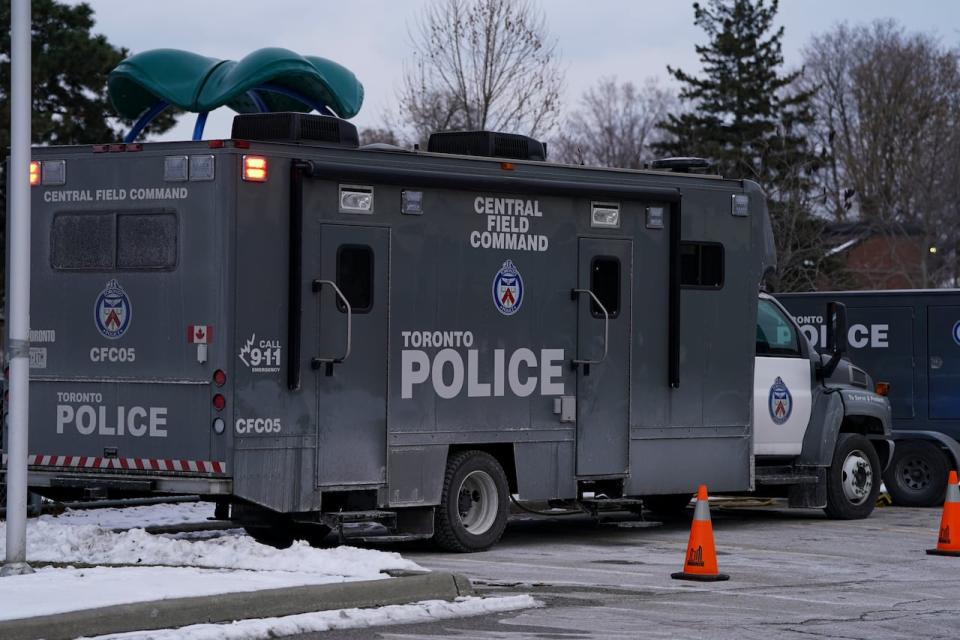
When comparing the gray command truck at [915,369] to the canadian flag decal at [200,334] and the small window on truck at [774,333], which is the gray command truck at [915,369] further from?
the canadian flag decal at [200,334]

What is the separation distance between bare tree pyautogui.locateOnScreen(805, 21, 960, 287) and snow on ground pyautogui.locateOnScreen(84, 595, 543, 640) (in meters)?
43.6

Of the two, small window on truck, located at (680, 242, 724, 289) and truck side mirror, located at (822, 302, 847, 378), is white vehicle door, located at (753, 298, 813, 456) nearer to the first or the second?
truck side mirror, located at (822, 302, 847, 378)

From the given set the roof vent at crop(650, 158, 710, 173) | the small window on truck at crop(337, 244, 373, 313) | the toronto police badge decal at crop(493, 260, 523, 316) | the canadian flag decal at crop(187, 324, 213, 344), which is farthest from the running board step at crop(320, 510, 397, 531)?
the roof vent at crop(650, 158, 710, 173)

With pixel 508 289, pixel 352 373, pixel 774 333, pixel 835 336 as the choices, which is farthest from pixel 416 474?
pixel 835 336

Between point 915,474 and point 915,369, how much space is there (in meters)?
1.37

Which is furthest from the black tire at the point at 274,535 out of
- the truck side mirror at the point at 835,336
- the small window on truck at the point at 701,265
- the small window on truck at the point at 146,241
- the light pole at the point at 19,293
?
the truck side mirror at the point at 835,336

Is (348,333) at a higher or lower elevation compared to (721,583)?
higher

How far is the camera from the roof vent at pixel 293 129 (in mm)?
13047

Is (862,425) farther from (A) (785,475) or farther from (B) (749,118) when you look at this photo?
(B) (749,118)

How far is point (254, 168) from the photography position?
41.5ft

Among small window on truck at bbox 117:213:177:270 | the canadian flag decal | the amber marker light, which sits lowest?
the canadian flag decal

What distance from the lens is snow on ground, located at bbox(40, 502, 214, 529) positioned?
1580 centimetres

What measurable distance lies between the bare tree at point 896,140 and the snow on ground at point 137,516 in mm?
38150

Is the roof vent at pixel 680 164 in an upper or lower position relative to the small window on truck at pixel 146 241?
upper
